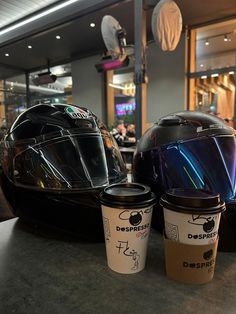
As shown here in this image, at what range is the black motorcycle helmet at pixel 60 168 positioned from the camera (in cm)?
78

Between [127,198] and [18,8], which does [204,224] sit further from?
[18,8]

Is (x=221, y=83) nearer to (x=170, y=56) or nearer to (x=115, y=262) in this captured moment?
(x=170, y=56)

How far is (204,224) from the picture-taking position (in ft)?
1.81

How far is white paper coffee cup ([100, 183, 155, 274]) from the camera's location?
1.93ft

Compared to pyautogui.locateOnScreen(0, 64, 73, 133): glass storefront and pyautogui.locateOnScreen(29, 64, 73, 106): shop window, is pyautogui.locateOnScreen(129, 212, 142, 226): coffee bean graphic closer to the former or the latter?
pyautogui.locateOnScreen(29, 64, 73, 106): shop window

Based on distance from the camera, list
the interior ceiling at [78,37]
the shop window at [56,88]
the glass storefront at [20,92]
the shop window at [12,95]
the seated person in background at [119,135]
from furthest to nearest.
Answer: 1. the shop window at [12,95]
2. the glass storefront at [20,92]
3. the shop window at [56,88]
4. the interior ceiling at [78,37]
5. the seated person in background at [119,135]

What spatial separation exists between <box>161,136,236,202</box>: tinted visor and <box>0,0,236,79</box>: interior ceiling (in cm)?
215

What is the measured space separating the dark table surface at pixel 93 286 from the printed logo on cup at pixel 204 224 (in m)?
0.11


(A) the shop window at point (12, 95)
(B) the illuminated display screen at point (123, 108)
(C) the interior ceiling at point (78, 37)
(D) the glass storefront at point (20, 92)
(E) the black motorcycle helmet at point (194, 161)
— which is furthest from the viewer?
(A) the shop window at point (12, 95)

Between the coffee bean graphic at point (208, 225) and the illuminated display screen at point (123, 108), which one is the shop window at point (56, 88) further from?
the coffee bean graphic at point (208, 225)

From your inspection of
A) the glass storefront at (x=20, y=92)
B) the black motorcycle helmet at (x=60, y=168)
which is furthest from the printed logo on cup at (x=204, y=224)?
the glass storefront at (x=20, y=92)

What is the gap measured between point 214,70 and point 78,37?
10.9 feet

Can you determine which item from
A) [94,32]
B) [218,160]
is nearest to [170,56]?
[94,32]

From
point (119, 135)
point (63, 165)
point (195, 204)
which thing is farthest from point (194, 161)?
point (119, 135)
